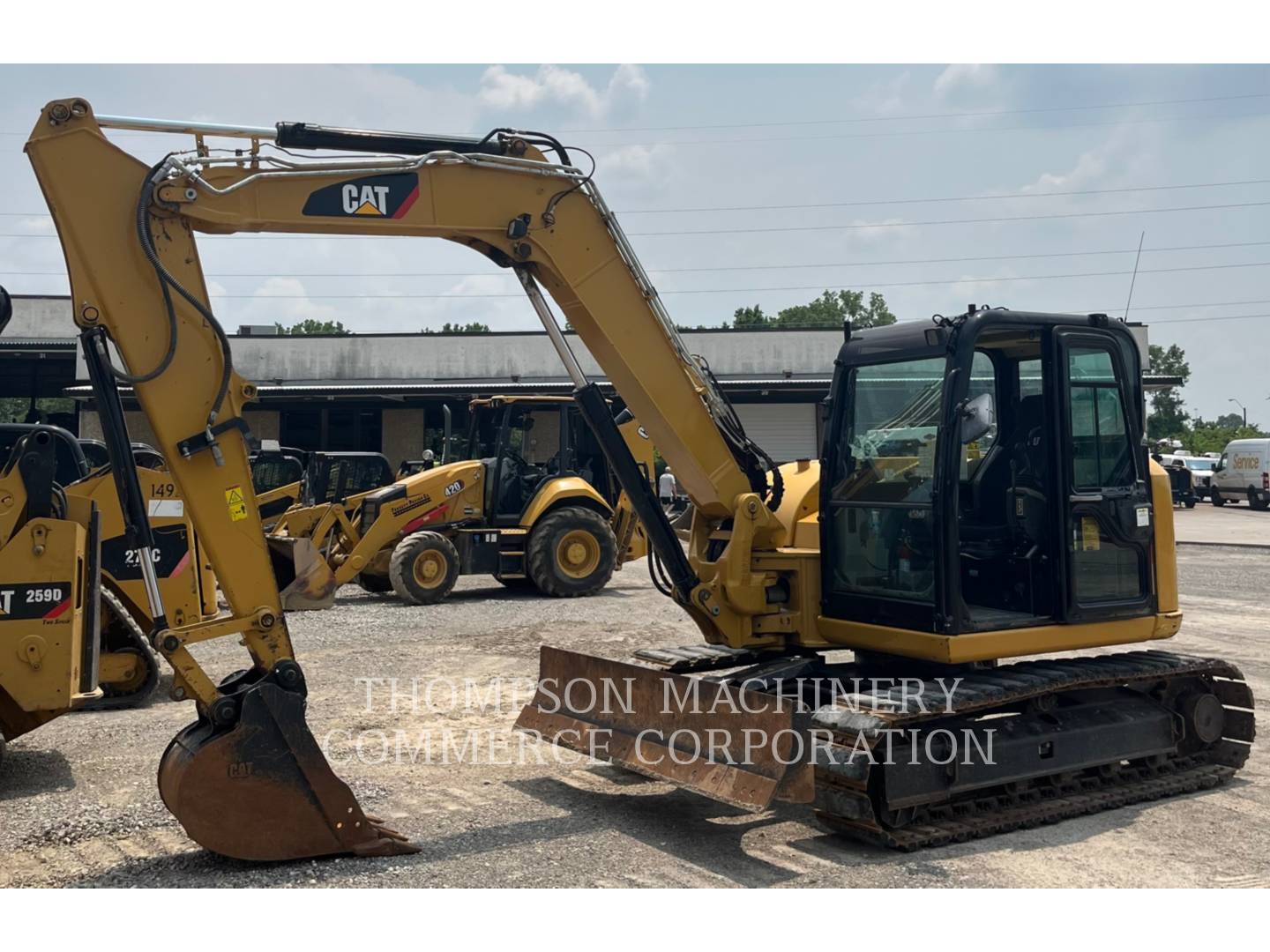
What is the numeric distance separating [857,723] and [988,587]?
1694 mm

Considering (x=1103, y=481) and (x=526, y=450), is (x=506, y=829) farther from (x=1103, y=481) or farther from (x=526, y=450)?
(x=526, y=450)

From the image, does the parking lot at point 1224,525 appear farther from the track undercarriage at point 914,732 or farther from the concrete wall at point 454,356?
the track undercarriage at point 914,732

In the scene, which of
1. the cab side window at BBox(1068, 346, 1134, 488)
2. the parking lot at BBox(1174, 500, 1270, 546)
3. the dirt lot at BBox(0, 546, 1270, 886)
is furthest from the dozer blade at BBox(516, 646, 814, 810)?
the parking lot at BBox(1174, 500, 1270, 546)

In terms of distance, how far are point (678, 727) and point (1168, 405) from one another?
8175 centimetres

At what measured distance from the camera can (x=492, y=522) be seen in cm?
1669

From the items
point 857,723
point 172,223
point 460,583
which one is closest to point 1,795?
point 172,223

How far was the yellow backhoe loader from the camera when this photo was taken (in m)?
15.9

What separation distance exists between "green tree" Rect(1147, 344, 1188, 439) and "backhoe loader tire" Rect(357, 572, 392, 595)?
60.5 meters

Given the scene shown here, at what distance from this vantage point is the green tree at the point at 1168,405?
75.8m

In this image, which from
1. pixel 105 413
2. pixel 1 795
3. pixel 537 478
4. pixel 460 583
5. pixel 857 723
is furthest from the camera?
pixel 460 583

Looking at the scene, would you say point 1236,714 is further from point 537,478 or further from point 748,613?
point 537,478

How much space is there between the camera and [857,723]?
5980 millimetres

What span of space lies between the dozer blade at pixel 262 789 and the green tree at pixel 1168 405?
69.4 m

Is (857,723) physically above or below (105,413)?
below
